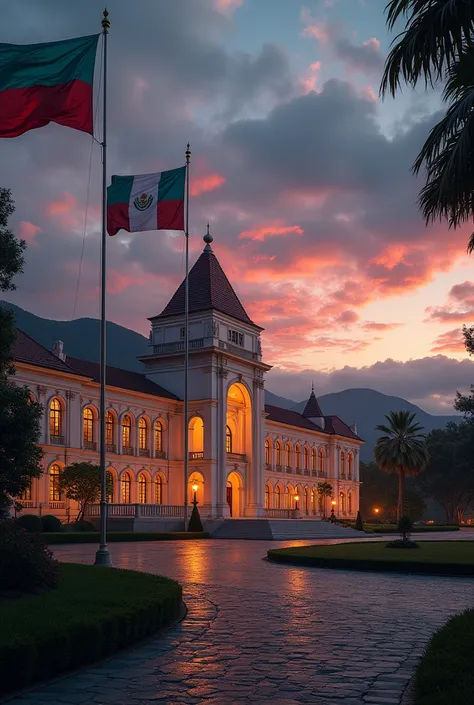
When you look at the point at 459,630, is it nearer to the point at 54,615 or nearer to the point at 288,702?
the point at 288,702

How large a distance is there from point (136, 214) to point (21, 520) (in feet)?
67.8

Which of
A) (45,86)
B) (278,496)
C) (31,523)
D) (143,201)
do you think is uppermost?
(143,201)

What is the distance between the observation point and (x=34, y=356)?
187ft

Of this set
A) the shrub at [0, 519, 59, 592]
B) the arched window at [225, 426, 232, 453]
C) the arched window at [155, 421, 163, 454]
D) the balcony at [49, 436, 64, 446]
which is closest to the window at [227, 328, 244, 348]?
the arched window at [225, 426, 232, 453]

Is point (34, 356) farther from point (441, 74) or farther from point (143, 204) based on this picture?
point (441, 74)

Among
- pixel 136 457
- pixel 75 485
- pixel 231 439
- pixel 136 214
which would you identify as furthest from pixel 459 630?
pixel 231 439

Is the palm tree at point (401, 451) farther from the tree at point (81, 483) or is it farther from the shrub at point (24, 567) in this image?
the shrub at point (24, 567)

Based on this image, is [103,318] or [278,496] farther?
[278,496]

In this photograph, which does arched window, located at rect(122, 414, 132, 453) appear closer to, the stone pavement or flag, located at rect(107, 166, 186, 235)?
flag, located at rect(107, 166, 186, 235)

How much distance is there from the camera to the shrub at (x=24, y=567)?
45.6 feet

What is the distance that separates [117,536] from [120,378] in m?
23.8

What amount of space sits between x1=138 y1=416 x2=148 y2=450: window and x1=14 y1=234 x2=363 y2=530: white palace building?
0.10m

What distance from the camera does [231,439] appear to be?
255 ft

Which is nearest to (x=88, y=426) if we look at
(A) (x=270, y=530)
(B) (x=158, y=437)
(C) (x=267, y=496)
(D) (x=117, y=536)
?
(B) (x=158, y=437)
